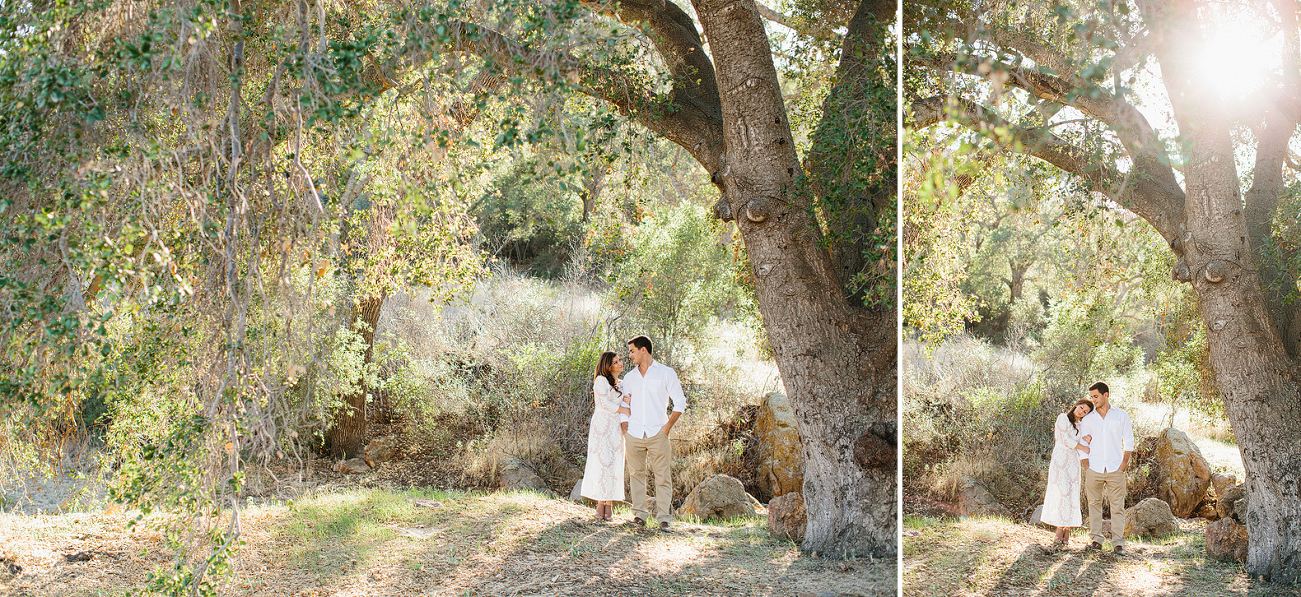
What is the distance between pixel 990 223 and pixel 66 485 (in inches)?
293

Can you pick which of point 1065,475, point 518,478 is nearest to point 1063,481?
point 1065,475

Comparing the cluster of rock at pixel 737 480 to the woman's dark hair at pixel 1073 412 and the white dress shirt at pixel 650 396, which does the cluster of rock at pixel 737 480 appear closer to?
the white dress shirt at pixel 650 396

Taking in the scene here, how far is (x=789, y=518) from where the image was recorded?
4.20 meters

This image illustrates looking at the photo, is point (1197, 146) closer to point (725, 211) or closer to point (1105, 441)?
point (1105, 441)

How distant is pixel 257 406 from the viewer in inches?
86.7

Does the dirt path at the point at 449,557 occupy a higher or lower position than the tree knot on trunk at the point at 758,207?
lower

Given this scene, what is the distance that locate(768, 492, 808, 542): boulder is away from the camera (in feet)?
13.7

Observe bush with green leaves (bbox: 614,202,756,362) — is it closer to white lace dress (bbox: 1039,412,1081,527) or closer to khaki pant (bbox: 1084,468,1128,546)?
white lace dress (bbox: 1039,412,1081,527)

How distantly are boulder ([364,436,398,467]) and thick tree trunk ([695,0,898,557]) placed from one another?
522cm

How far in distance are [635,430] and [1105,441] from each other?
2728 millimetres

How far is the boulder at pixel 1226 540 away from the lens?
1.78m

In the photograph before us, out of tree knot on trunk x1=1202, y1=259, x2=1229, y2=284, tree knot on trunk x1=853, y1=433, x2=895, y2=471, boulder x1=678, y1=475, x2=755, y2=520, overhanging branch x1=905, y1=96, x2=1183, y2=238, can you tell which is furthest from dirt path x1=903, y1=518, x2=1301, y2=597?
boulder x1=678, y1=475, x2=755, y2=520

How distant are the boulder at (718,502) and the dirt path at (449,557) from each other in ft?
2.58

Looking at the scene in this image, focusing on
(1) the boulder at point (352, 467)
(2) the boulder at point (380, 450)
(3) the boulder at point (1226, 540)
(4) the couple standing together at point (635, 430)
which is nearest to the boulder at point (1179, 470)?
(3) the boulder at point (1226, 540)
